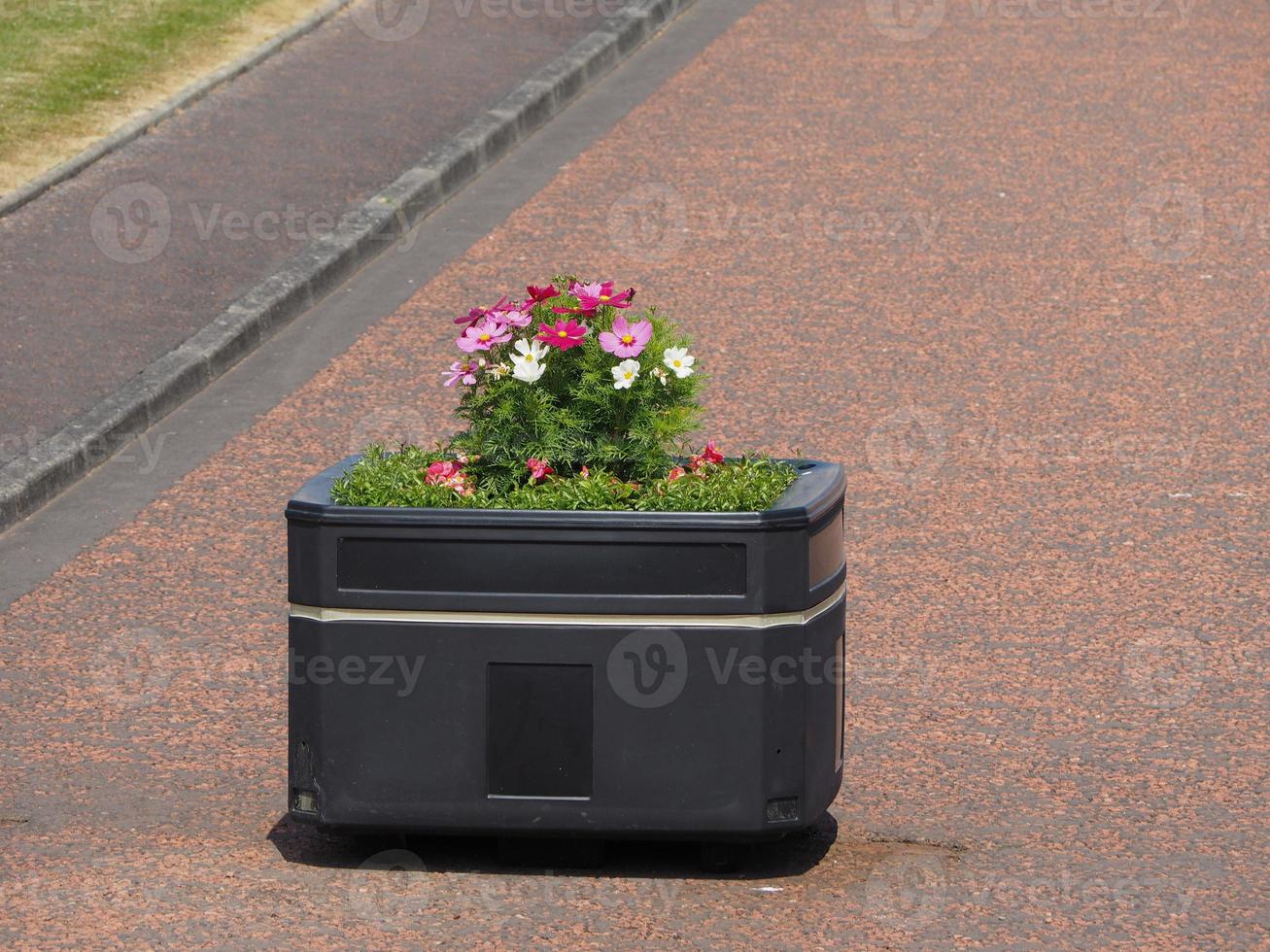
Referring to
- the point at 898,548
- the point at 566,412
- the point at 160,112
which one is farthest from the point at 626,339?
the point at 160,112

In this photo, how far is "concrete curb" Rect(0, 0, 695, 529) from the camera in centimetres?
800

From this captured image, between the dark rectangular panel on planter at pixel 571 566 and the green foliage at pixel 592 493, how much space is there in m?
0.14

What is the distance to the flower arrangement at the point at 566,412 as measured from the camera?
203 inches

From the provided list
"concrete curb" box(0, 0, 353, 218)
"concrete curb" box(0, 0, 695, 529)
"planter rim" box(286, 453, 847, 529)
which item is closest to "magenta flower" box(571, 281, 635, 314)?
"planter rim" box(286, 453, 847, 529)

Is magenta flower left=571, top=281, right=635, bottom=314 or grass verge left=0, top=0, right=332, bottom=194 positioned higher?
grass verge left=0, top=0, right=332, bottom=194

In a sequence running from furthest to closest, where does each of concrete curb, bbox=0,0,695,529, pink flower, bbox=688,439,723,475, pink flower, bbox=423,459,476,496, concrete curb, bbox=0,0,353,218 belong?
concrete curb, bbox=0,0,353,218 < concrete curb, bbox=0,0,695,529 < pink flower, bbox=688,439,723,475 < pink flower, bbox=423,459,476,496

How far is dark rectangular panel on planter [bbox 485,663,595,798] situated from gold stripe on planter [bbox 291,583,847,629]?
0.12 meters

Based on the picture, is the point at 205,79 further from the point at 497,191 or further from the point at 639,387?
the point at 639,387

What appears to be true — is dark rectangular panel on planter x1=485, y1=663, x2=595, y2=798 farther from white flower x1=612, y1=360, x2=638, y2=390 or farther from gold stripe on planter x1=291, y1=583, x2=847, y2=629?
white flower x1=612, y1=360, x2=638, y2=390

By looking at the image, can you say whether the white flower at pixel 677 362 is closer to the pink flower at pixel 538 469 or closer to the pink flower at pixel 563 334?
the pink flower at pixel 563 334

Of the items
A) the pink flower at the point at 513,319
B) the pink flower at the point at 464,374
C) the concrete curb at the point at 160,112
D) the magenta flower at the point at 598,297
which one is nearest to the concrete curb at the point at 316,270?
the concrete curb at the point at 160,112

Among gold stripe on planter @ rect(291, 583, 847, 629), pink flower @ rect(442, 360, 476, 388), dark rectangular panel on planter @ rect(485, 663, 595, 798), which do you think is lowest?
dark rectangular panel on planter @ rect(485, 663, 595, 798)

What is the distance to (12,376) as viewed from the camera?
866cm

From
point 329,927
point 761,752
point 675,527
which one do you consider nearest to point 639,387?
point 675,527
